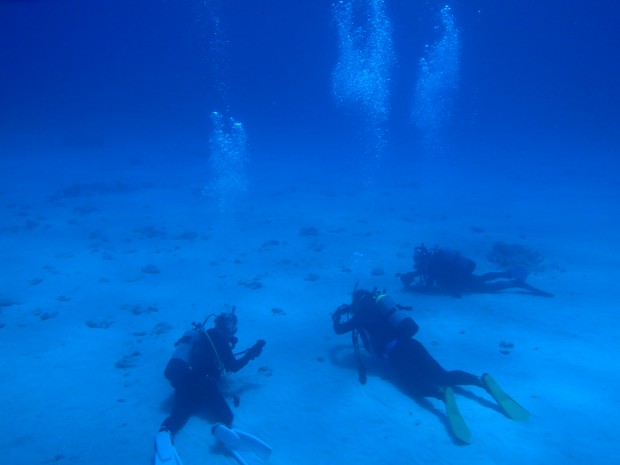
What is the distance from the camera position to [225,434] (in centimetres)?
568

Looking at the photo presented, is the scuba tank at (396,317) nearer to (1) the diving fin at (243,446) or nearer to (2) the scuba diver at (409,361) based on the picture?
(2) the scuba diver at (409,361)

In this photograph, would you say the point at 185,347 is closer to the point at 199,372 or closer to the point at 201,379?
the point at 199,372

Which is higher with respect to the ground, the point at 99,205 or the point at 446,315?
the point at 99,205

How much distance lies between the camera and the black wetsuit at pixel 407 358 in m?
6.91

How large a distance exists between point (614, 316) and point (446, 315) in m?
4.41

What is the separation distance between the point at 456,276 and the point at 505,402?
18.3 feet

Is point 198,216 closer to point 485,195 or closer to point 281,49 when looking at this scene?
point 485,195

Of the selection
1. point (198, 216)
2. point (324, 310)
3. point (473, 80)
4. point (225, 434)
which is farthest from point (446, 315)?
point (473, 80)

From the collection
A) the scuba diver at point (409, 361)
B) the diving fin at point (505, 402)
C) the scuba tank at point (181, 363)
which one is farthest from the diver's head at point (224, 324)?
the diving fin at point (505, 402)

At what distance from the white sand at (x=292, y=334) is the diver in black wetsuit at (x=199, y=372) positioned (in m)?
0.38

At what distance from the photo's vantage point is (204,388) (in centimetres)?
650

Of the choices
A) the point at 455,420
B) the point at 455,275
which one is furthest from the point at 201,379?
the point at 455,275

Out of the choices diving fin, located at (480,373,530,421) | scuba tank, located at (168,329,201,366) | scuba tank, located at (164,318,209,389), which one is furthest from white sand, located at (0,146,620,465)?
scuba tank, located at (168,329,201,366)

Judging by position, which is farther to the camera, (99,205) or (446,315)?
(99,205)
